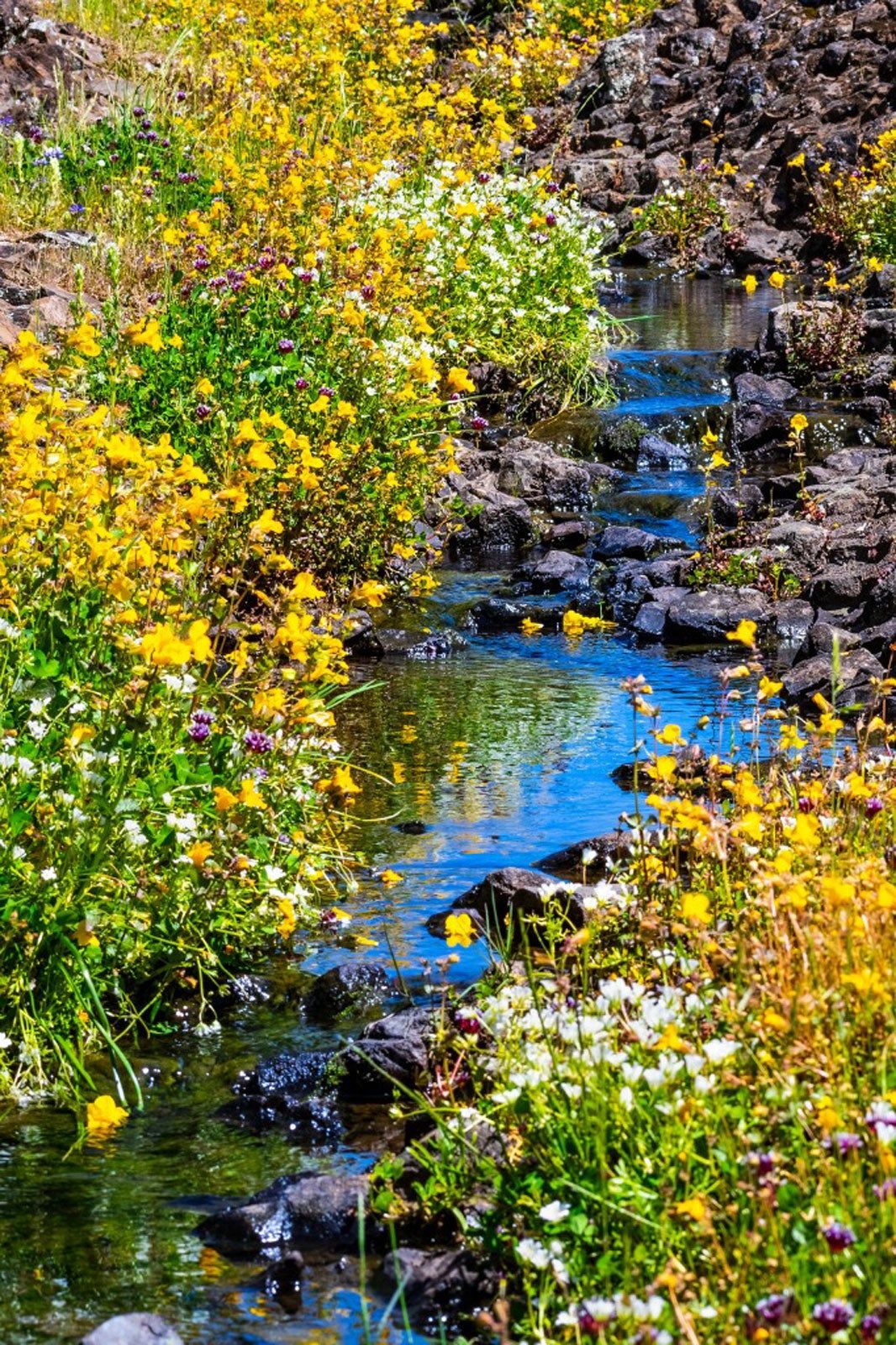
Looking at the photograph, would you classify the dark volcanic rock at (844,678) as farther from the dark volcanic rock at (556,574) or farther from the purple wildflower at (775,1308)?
the purple wildflower at (775,1308)

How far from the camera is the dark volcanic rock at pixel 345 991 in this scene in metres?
4.41

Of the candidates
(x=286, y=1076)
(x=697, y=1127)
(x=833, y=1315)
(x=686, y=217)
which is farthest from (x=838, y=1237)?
(x=686, y=217)

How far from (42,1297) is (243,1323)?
39cm

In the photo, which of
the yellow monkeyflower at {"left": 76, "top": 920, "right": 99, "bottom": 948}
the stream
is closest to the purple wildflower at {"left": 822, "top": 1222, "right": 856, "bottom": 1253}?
the stream

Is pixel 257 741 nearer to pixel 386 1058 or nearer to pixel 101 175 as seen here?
pixel 386 1058

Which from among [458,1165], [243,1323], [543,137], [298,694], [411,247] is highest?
[543,137]

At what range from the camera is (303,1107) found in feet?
12.8

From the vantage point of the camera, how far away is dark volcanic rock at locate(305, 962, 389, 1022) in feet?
14.5

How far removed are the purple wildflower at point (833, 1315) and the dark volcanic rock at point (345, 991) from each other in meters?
2.36

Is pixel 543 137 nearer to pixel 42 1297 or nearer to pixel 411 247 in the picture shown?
pixel 411 247

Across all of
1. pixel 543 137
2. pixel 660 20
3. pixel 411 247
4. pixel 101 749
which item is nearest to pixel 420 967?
pixel 101 749

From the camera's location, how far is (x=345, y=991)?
4449 millimetres

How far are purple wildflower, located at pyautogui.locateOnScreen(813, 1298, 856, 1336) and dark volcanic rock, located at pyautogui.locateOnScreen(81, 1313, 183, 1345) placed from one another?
1.18 metres

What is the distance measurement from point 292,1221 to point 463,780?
3093 mm
